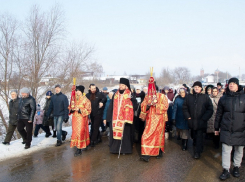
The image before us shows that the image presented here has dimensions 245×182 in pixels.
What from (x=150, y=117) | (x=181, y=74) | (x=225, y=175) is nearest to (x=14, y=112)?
(x=150, y=117)

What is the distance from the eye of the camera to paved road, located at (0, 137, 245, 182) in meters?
4.38

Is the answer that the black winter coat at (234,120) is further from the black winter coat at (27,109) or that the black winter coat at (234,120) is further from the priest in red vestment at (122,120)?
the black winter coat at (27,109)

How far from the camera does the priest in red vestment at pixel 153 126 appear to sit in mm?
5301

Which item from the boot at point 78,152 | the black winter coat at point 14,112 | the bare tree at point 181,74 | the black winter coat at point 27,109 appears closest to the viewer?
the boot at point 78,152

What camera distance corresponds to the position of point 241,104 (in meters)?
4.12

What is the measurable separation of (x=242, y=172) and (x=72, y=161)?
385 cm

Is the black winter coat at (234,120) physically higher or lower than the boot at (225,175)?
higher

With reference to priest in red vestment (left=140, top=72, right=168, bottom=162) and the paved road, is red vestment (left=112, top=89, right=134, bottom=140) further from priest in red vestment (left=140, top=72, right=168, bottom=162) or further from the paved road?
the paved road

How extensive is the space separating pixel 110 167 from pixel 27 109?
3.25m

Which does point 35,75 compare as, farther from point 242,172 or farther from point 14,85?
point 242,172

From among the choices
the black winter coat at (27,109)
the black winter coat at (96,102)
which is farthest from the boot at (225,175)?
the black winter coat at (27,109)

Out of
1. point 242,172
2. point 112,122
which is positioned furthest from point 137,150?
point 242,172

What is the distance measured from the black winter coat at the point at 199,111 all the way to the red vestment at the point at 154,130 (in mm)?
679

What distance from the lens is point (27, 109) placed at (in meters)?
6.53
